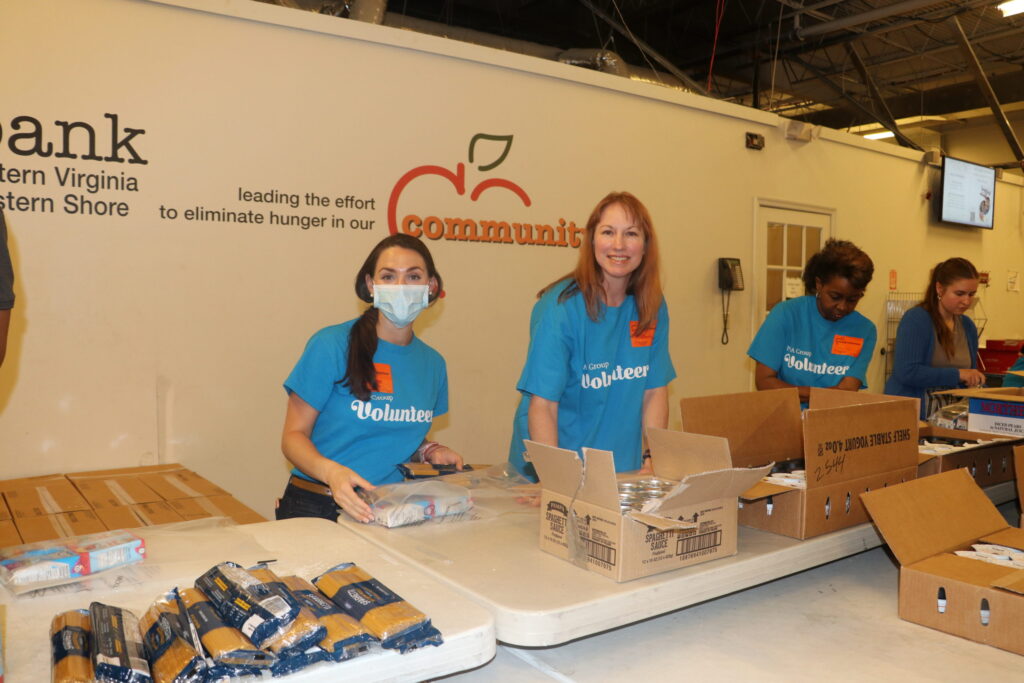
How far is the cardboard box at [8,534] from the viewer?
1928 millimetres

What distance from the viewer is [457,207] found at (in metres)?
3.94

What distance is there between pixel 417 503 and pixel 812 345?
1969 mm

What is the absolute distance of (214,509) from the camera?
91.6 inches

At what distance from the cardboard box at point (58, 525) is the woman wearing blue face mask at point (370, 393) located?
0.55 meters

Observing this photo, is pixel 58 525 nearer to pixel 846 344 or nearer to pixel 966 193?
pixel 846 344

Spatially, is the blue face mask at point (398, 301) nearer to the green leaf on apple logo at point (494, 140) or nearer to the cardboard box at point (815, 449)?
the cardboard box at point (815, 449)

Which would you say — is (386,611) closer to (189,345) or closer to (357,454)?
(357,454)

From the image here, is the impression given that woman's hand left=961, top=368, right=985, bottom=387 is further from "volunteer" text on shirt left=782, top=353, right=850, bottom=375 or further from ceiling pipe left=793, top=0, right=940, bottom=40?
ceiling pipe left=793, top=0, right=940, bottom=40

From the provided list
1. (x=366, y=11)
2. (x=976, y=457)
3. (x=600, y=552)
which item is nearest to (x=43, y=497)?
(x=600, y=552)

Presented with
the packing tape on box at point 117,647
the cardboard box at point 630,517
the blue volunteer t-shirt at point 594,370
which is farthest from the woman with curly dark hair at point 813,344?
the packing tape on box at point 117,647

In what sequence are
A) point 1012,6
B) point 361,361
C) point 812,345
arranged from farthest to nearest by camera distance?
point 1012,6, point 812,345, point 361,361

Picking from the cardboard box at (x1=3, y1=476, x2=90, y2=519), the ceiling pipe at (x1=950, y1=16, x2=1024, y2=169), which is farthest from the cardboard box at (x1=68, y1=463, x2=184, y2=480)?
the ceiling pipe at (x1=950, y1=16, x2=1024, y2=169)

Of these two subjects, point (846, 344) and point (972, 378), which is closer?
point (846, 344)

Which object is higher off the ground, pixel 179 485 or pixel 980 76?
pixel 980 76
